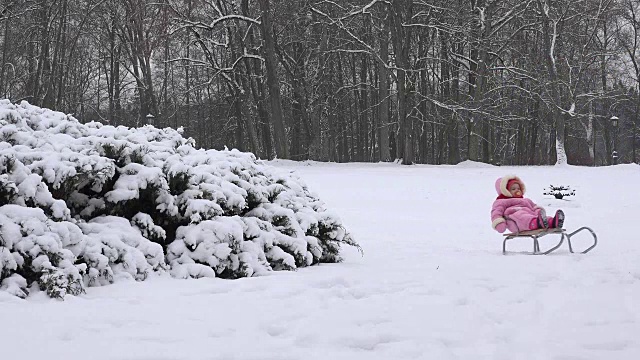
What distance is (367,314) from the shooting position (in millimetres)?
4367

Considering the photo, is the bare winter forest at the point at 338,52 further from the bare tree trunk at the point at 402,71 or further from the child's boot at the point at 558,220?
the child's boot at the point at 558,220

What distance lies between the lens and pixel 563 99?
27672 millimetres

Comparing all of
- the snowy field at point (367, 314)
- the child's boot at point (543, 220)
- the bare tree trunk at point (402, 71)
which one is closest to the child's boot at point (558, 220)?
the child's boot at point (543, 220)

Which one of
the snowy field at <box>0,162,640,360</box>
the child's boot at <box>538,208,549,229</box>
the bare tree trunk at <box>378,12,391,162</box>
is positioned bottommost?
the snowy field at <box>0,162,640,360</box>

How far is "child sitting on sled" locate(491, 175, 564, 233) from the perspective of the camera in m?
8.36

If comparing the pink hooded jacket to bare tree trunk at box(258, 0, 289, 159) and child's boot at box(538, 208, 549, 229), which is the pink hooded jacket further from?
bare tree trunk at box(258, 0, 289, 159)

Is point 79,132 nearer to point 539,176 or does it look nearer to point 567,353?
point 567,353

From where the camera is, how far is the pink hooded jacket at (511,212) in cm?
855

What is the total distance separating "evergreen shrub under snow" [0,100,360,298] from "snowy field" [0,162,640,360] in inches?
Answer: 10.1

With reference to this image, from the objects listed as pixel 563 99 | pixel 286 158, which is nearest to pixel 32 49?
pixel 286 158

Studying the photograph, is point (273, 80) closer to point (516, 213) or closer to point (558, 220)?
point (516, 213)

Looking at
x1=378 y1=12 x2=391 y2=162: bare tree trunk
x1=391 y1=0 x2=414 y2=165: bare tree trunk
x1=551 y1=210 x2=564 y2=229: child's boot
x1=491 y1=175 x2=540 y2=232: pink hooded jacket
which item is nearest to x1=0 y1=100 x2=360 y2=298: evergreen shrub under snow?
x1=491 y1=175 x2=540 y2=232: pink hooded jacket

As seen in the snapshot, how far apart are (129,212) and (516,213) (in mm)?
5298

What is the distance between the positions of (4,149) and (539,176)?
59.5 ft
